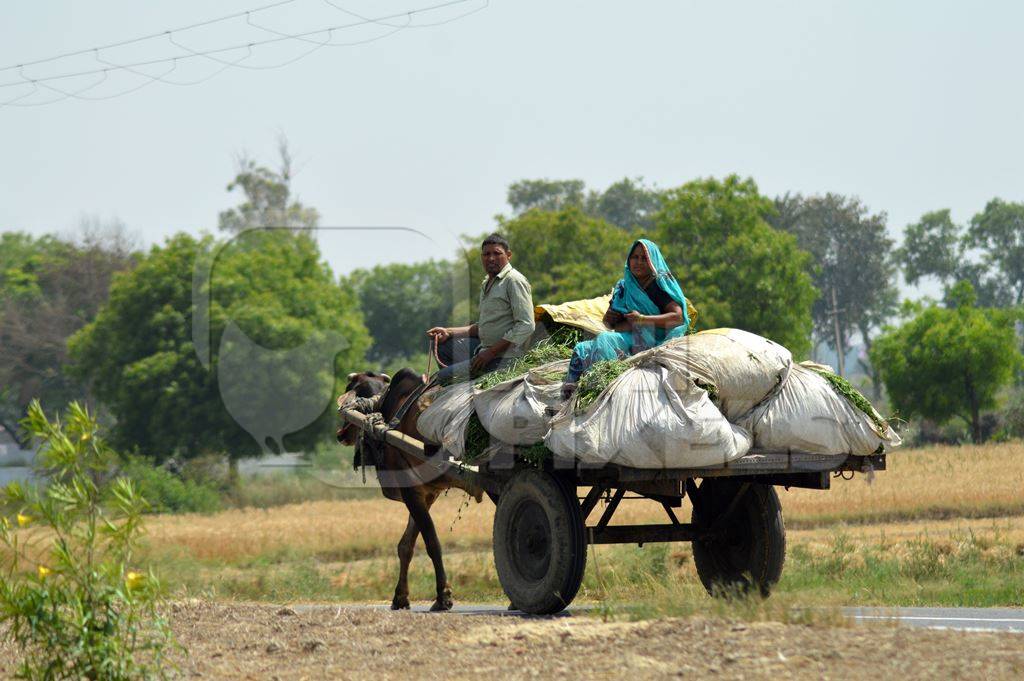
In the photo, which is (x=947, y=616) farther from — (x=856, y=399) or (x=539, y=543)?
(x=539, y=543)

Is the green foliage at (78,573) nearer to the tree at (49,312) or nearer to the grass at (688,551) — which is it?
the grass at (688,551)

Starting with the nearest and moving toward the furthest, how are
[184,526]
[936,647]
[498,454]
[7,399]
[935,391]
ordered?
1. [936,647]
2. [498,454]
3. [184,526]
4. [935,391]
5. [7,399]

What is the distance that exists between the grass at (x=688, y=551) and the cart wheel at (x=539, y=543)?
46 cm

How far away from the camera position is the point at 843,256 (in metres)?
96.1

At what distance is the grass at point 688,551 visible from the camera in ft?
40.9

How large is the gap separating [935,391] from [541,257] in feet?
53.4

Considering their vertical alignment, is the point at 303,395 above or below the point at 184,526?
above

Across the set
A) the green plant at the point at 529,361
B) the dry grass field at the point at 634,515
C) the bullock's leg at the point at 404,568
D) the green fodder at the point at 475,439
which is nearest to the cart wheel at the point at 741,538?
the green plant at the point at 529,361

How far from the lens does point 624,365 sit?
9508 millimetres

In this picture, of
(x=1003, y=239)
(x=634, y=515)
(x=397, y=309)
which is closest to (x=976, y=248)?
(x=1003, y=239)

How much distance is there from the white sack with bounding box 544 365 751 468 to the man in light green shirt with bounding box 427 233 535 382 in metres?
2.05

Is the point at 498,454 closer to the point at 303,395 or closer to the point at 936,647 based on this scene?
the point at 936,647

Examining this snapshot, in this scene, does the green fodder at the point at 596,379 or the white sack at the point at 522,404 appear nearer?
the green fodder at the point at 596,379

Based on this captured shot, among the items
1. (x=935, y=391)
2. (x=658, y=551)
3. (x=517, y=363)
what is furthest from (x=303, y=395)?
(x=517, y=363)
